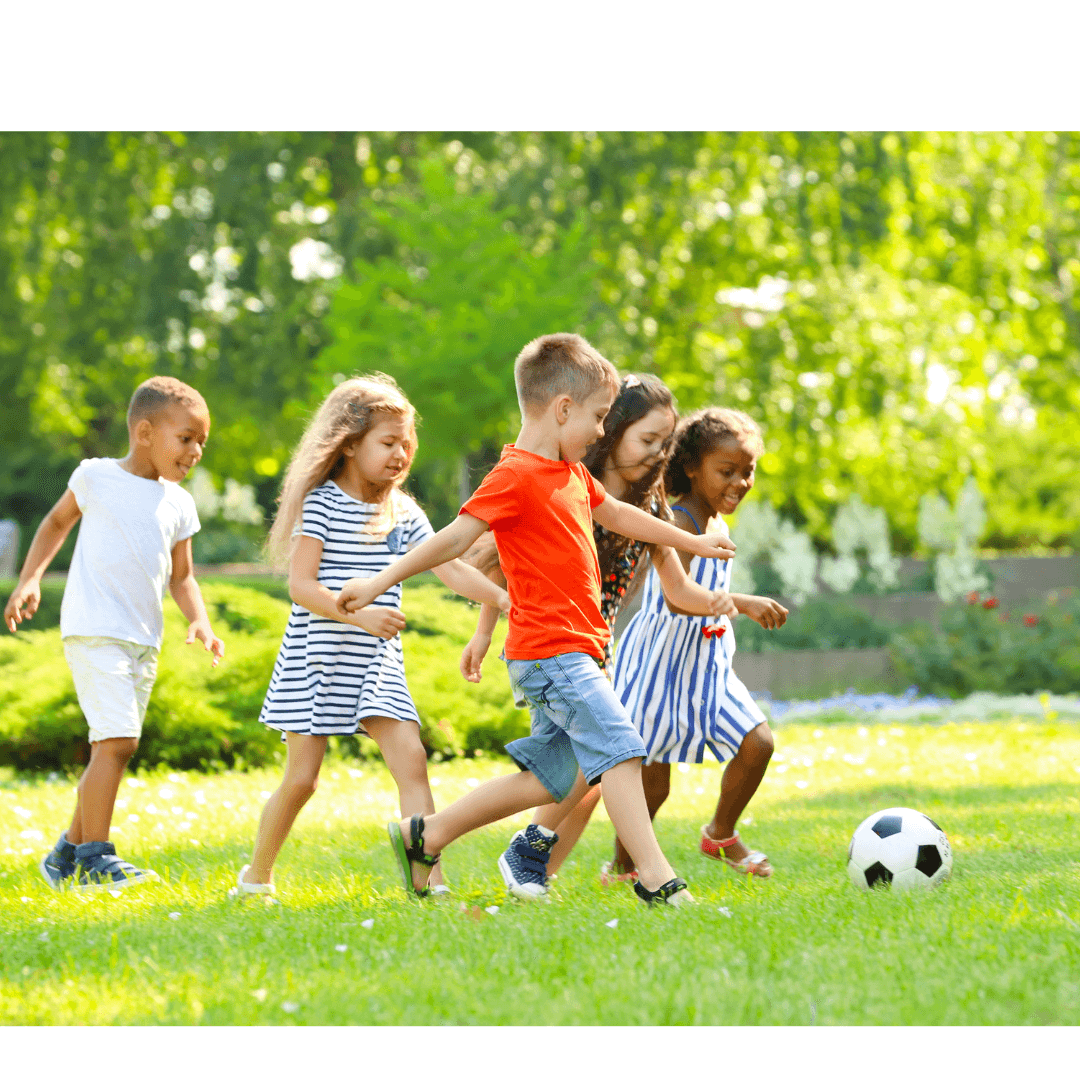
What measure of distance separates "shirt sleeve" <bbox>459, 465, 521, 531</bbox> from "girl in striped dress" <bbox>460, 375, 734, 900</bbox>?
21.9 inches

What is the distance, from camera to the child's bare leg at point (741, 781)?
478cm

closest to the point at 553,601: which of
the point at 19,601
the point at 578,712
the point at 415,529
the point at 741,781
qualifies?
the point at 578,712

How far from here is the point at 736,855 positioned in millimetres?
4926

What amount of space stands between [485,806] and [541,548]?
88cm

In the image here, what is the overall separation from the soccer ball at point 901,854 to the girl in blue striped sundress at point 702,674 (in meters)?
0.51

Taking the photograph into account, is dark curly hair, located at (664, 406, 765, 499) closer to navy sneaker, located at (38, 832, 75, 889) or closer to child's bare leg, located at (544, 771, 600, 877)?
child's bare leg, located at (544, 771, 600, 877)

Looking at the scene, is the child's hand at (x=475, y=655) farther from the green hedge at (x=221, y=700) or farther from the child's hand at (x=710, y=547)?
the green hedge at (x=221, y=700)

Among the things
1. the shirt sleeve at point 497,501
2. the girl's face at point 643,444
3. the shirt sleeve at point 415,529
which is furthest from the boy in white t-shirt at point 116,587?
the girl's face at point 643,444

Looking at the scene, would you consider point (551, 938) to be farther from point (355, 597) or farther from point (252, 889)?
point (252, 889)

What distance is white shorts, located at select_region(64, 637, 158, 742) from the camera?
4.82 meters

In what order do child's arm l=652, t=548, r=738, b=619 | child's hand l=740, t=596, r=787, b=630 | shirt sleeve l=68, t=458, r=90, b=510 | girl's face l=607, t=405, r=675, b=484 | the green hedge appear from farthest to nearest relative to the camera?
the green hedge → shirt sleeve l=68, t=458, r=90, b=510 → girl's face l=607, t=405, r=675, b=484 → child's arm l=652, t=548, r=738, b=619 → child's hand l=740, t=596, r=787, b=630

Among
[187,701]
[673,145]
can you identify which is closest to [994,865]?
[187,701]

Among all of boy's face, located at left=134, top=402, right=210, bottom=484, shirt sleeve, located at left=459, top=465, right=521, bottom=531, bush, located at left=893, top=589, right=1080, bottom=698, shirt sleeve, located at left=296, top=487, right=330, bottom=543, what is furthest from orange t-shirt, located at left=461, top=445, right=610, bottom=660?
bush, located at left=893, top=589, right=1080, bottom=698
